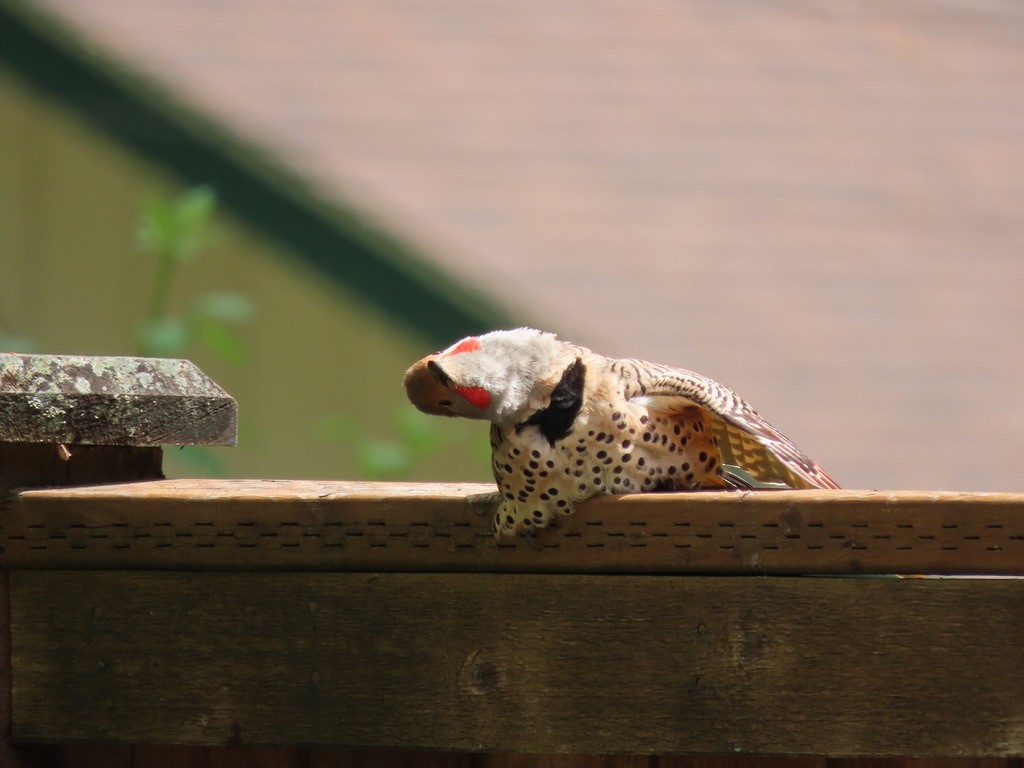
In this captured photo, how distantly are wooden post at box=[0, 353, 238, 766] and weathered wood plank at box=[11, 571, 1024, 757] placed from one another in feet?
0.36

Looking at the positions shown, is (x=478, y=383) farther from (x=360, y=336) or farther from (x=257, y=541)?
(x=360, y=336)

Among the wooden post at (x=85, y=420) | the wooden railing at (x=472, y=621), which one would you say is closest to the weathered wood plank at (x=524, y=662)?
the wooden railing at (x=472, y=621)

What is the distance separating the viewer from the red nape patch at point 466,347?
4.66 ft

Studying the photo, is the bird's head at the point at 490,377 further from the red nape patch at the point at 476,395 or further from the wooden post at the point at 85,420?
the wooden post at the point at 85,420

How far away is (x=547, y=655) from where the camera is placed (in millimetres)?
1414

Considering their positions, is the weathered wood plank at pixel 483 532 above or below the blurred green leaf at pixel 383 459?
above

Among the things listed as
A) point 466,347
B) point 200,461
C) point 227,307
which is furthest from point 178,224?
point 466,347

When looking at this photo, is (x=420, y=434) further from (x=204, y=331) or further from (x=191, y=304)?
(x=191, y=304)

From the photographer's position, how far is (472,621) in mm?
1430

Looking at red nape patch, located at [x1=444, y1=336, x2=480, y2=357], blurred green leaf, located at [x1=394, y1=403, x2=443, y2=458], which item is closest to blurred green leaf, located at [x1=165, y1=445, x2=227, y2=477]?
blurred green leaf, located at [x1=394, y1=403, x2=443, y2=458]

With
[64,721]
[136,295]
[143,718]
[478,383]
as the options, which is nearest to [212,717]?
[143,718]

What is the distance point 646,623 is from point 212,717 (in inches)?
21.4

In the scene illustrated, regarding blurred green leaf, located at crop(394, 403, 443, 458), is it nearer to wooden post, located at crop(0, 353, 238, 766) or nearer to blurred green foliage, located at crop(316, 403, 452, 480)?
blurred green foliage, located at crop(316, 403, 452, 480)

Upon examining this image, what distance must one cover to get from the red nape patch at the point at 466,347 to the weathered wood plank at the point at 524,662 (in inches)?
10.5
